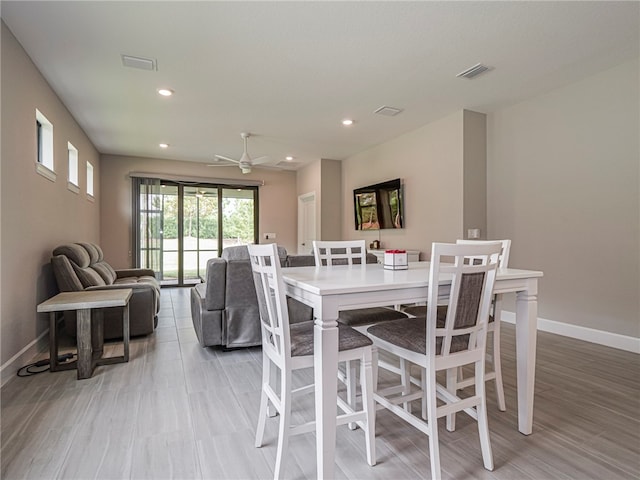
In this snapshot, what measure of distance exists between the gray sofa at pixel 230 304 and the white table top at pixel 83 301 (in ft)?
2.23

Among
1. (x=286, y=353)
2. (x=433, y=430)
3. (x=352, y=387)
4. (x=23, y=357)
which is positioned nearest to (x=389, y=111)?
(x=352, y=387)

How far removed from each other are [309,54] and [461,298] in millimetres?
2508

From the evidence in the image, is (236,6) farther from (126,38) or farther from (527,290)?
(527,290)

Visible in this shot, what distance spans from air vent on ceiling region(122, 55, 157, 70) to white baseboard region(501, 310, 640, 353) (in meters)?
4.89

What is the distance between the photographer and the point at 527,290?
6.17ft

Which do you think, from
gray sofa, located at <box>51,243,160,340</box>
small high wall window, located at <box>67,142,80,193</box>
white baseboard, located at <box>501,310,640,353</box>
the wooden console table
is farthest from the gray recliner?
white baseboard, located at <box>501,310,640,353</box>

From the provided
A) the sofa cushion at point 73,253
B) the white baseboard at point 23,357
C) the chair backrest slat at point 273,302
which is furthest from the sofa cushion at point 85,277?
the chair backrest slat at point 273,302

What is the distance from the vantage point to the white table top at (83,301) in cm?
255

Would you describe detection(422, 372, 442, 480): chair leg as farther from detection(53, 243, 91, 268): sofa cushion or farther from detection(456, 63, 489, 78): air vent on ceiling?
detection(53, 243, 91, 268): sofa cushion

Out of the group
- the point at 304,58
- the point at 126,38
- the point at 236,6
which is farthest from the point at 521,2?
the point at 126,38

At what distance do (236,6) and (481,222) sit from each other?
3678mm

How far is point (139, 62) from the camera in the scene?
3.09 meters

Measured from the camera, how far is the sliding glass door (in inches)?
288

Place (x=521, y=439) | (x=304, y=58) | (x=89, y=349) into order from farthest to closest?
(x=304, y=58), (x=89, y=349), (x=521, y=439)
